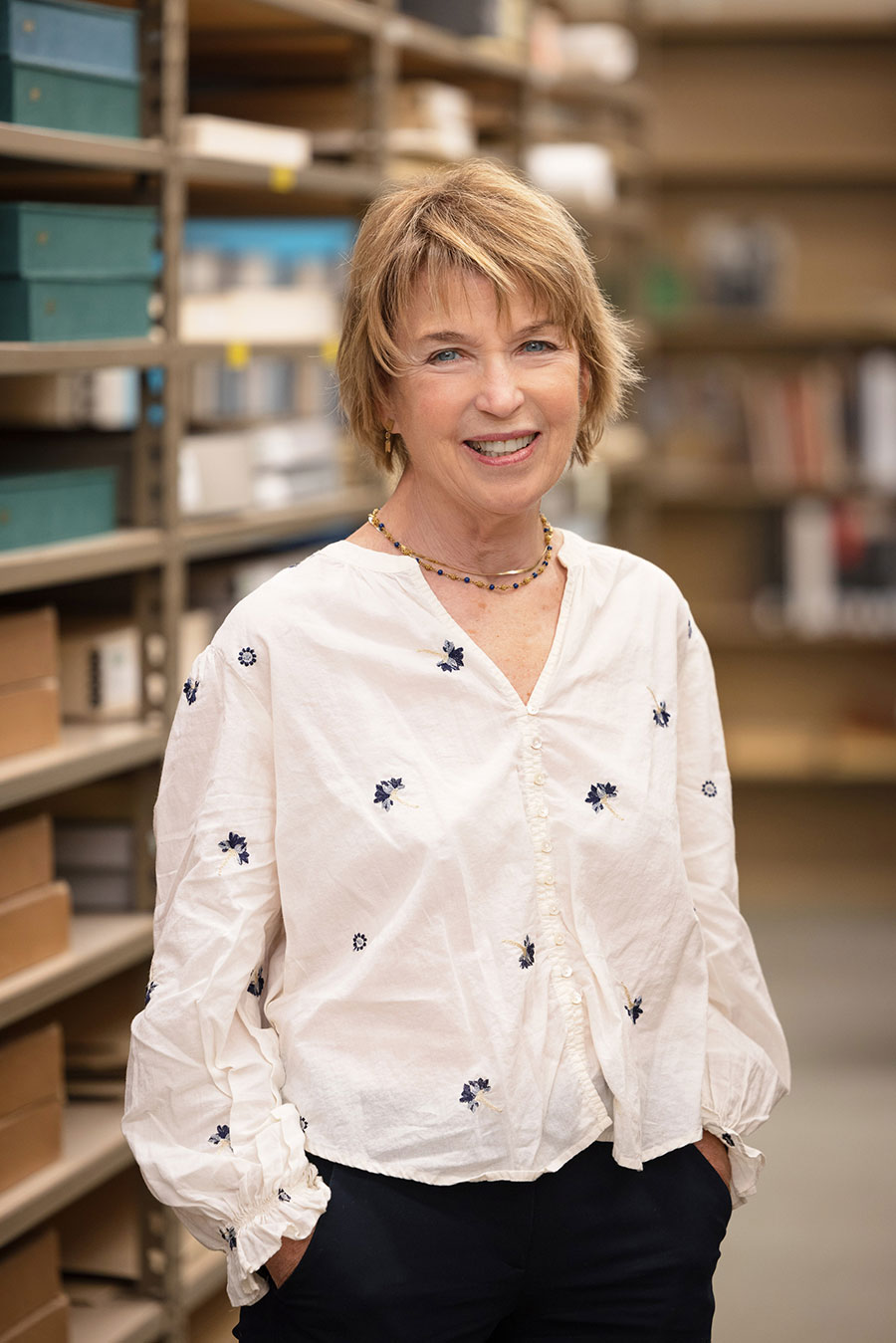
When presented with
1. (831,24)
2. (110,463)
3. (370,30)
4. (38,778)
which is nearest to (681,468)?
(831,24)

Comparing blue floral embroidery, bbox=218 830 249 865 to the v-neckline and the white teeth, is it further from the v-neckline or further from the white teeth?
the white teeth

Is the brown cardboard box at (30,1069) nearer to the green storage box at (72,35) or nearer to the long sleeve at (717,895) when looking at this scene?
the long sleeve at (717,895)

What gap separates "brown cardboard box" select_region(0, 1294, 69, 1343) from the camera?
85.4 inches

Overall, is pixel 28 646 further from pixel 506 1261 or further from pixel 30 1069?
pixel 506 1261

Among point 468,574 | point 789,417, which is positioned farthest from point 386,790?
point 789,417

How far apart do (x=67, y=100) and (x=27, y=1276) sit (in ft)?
5.23

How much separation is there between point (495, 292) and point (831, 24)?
13.6 ft

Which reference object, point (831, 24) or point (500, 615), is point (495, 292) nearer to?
point (500, 615)

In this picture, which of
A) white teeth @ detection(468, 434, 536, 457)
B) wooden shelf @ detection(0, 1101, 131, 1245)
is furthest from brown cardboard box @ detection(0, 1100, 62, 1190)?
white teeth @ detection(468, 434, 536, 457)

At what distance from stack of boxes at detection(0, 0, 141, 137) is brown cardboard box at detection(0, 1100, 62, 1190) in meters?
1.32

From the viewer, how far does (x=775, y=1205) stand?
3.21 meters

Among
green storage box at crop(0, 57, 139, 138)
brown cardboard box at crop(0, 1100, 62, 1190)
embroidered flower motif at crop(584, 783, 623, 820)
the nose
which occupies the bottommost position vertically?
brown cardboard box at crop(0, 1100, 62, 1190)

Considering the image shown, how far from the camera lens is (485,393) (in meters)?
1.38

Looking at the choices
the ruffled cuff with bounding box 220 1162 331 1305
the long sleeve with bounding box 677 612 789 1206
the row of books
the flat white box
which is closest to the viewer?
the ruffled cuff with bounding box 220 1162 331 1305
